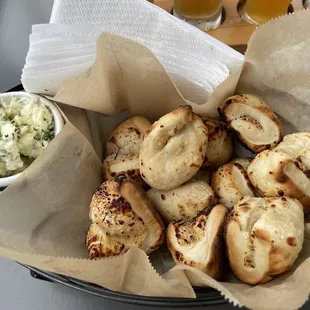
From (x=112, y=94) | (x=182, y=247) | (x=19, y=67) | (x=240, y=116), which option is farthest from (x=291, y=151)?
(x=19, y=67)

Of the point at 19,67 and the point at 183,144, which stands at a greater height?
the point at 183,144

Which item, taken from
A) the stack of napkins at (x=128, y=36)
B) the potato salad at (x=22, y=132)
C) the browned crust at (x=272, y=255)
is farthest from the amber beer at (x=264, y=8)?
the browned crust at (x=272, y=255)

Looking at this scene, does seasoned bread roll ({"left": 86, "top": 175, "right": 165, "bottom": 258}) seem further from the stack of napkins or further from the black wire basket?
the stack of napkins

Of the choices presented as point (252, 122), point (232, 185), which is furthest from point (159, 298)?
point (252, 122)

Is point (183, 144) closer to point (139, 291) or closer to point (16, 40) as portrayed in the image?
point (139, 291)

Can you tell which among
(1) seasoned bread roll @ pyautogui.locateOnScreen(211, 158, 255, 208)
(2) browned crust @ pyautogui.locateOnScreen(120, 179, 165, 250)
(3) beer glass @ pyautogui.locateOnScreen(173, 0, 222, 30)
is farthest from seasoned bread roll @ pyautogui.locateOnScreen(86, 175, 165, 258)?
(3) beer glass @ pyautogui.locateOnScreen(173, 0, 222, 30)

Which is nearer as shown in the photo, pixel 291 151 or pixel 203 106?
pixel 291 151

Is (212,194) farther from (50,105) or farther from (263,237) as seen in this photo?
(50,105)
